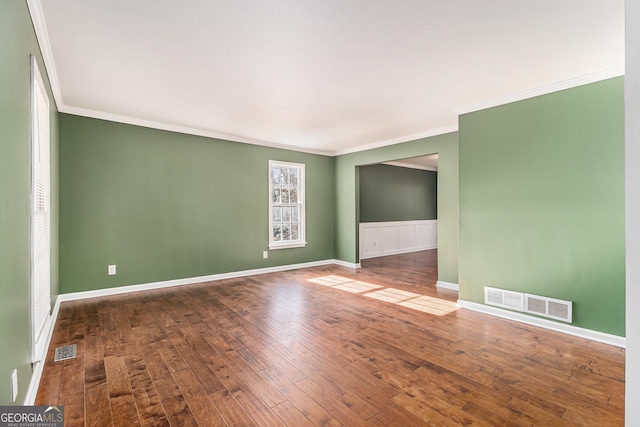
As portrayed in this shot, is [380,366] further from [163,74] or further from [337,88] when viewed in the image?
[163,74]

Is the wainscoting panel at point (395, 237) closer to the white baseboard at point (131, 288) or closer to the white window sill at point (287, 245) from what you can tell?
the white baseboard at point (131, 288)

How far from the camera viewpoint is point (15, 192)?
165 centimetres

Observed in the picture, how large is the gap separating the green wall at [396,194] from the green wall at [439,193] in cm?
104

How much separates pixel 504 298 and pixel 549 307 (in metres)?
0.42

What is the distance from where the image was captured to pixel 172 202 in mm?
4879

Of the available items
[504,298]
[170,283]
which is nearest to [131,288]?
[170,283]

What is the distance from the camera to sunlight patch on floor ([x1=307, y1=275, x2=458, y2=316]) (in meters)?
3.86

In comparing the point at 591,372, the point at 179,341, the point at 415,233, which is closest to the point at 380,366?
the point at 591,372

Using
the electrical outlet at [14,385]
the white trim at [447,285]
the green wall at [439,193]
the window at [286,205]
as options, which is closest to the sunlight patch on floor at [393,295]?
the white trim at [447,285]

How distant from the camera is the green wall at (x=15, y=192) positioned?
1.39 m

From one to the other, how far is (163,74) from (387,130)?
337cm

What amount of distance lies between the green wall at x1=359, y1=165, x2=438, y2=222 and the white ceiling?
3826mm

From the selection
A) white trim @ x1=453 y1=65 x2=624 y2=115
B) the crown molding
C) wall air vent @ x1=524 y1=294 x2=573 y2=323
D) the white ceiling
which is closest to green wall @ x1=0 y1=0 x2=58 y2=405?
the white ceiling

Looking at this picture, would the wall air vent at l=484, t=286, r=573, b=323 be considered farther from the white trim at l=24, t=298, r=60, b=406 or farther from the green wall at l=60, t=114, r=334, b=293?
the white trim at l=24, t=298, r=60, b=406
